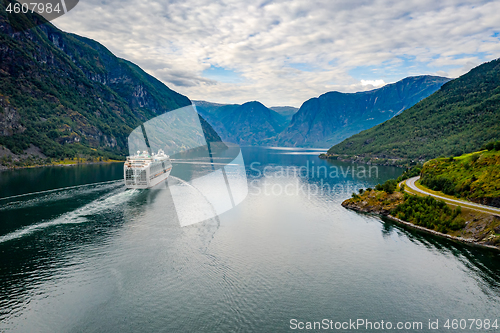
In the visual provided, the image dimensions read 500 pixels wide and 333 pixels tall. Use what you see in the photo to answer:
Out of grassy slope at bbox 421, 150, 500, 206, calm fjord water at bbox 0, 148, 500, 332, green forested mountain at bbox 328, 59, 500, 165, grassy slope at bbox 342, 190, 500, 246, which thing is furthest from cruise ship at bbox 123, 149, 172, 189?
green forested mountain at bbox 328, 59, 500, 165

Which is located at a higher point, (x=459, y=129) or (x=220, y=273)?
(x=459, y=129)

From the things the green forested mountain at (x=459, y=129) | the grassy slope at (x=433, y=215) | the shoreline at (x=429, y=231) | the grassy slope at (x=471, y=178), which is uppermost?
the green forested mountain at (x=459, y=129)

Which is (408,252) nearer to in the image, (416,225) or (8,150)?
(416,225)

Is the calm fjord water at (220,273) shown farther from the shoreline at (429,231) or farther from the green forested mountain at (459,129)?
the green forested mountain at (459,129)

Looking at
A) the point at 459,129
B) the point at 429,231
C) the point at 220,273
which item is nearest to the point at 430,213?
the point at 429,231

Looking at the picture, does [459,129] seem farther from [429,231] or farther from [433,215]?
[429,231]

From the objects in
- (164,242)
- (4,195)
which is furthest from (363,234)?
(4,195)

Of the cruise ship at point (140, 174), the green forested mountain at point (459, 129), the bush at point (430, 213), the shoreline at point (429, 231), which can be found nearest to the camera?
the shoreline at point (429, 231)

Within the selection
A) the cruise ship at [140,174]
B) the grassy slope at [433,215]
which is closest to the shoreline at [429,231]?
the grassy slope at [433,215]
